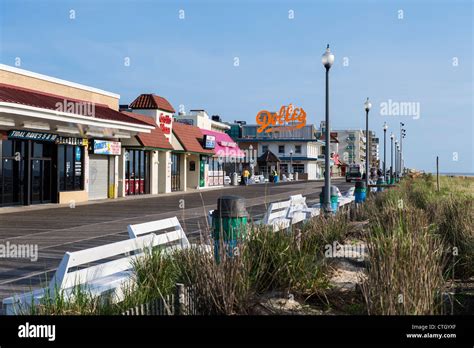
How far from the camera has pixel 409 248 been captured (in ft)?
17.6

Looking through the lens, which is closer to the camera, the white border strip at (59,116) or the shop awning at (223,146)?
the white border strip at (59,116)

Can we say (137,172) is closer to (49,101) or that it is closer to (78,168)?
(78,168)

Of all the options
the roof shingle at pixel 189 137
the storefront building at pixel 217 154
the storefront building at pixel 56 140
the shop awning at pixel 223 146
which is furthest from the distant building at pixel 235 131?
the storefront building at pixel 56 140

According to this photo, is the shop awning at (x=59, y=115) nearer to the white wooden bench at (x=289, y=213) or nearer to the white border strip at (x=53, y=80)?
the white border strip at (x=53, y=80)

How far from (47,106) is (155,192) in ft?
49.1

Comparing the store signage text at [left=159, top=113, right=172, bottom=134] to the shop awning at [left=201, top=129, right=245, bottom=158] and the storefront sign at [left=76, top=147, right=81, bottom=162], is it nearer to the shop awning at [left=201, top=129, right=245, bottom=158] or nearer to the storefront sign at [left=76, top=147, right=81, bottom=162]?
the shop awning at [left=201, top=129, right=245, bottom=158]

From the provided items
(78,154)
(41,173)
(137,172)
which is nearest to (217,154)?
(137,172)

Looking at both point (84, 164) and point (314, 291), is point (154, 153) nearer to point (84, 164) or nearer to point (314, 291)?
point (84, 164)

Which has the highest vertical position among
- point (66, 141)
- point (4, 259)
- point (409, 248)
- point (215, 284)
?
point (66, 141)

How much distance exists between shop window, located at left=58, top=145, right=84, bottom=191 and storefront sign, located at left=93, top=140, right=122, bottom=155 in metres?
0.83

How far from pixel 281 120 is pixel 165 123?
50.9 m

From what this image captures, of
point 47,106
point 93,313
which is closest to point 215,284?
point 93,313

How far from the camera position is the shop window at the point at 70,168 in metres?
25.4
